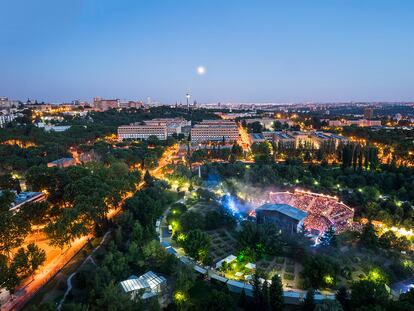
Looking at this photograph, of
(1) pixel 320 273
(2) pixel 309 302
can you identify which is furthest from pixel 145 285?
(1) pixel 320 273

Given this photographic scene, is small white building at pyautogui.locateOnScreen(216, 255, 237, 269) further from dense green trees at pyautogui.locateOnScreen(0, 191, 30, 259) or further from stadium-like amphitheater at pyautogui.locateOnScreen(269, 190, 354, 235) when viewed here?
dense green trees at pyautogui.locateOnScreen(0, 191, 30, 259)

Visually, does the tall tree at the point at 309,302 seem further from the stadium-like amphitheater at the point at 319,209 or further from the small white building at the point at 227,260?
the stadium-like amphitheater at the point at 319,209

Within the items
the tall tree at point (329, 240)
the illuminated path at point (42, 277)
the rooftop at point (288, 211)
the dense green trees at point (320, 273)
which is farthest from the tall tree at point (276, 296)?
the illuminated path at point (42, 277)

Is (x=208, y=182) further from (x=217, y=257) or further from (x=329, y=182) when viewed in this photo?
(x=217, y=257)

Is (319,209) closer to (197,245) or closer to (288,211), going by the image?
(288,211)

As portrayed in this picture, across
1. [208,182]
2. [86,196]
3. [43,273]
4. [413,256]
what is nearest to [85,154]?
[208,182]

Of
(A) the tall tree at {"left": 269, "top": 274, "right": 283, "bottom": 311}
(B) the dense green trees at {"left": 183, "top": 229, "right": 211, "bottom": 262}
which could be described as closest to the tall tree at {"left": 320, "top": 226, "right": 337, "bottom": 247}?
(A) the tall tree at {"left": 269, "top": 274, "right": 283, "bottom": 311}
